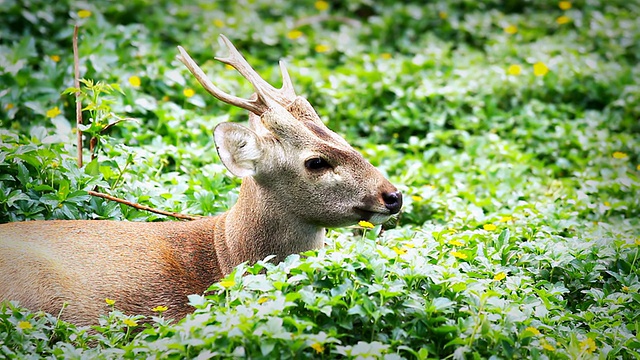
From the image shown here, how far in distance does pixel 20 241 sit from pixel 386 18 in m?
6.01

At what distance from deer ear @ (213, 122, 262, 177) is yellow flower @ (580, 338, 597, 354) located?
1791mm

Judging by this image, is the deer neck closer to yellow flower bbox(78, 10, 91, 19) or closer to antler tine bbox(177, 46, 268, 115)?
antler tine bbox(177, 46, 268, 115)

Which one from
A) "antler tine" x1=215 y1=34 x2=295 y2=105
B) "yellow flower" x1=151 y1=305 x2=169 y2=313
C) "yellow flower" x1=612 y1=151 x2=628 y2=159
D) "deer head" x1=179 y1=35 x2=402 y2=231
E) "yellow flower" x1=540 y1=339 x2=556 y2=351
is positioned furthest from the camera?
"yellow flower" x1=612 y1=151 x2=628 y2=159

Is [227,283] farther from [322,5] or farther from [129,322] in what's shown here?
[322,5]

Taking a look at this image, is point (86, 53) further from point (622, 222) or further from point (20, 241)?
point (622, 222)

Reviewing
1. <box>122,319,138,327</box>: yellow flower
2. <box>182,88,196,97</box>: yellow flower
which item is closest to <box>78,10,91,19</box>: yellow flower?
<box>182,88,196,97</box>: yellow flower

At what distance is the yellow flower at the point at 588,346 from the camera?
3.94m

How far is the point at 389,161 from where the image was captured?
707 cm

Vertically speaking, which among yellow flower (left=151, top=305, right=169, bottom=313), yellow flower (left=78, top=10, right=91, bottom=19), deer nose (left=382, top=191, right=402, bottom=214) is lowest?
yellow flower (left=151, top=305, right=169, bottom=313)

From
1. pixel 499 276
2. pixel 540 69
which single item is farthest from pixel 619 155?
pixel 499 276

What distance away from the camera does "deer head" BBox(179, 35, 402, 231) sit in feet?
15.1

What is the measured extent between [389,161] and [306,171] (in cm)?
250

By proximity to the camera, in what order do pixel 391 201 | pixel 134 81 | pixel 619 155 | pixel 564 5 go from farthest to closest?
1. pixel 564 5
2. pixel 619 155
3. pixel 134 81
4. pixel 391 201

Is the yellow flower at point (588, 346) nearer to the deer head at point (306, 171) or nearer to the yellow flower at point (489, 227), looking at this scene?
the deer head at point (306, 171)
